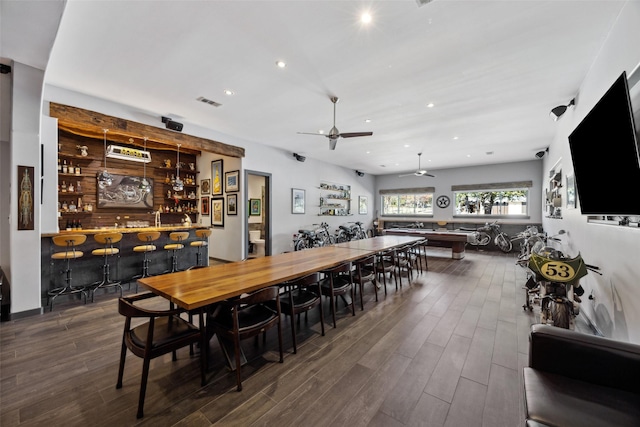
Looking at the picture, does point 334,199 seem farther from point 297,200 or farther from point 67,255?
point 67,255

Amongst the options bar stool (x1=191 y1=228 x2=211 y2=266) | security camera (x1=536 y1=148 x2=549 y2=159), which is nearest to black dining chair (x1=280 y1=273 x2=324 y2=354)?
bar stool (x1=191 y1=228 x2=211 y2=266)

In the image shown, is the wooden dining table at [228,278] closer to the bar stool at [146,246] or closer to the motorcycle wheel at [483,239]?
the bar stool at [146,246]

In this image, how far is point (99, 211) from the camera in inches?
238

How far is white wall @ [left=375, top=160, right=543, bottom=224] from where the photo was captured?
858 cm

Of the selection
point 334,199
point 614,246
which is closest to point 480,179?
point 334,199

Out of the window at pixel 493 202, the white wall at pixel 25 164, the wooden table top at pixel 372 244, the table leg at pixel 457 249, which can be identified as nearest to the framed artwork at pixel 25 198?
the white wall at pixel 25 164

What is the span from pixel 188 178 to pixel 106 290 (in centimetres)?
409

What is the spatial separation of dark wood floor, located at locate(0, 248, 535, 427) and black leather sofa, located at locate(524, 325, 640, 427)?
19.3 inches

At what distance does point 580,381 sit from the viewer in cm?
143

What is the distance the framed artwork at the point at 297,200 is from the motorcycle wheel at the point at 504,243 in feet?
21.3

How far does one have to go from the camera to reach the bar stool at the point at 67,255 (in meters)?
3.64

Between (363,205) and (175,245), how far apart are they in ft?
26.4

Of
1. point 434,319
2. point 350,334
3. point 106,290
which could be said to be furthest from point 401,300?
point 106,290

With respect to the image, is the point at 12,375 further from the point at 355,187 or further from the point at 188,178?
the point at 355,187
